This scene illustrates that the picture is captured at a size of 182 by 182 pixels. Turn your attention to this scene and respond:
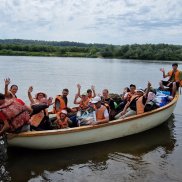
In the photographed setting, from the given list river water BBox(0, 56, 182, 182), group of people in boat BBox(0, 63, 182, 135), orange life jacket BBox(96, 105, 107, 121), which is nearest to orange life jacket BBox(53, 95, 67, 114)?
group of people in boat BBox(0, 63, 182, 135)

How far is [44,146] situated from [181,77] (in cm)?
638

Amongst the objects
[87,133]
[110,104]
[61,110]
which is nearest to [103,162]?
[87,133]

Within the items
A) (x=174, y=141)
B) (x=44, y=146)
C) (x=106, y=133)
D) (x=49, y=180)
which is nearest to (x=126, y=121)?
(x=106, y=133)

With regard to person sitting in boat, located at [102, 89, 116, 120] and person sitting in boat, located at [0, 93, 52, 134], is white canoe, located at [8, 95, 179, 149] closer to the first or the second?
person sitting in boat, located at [0, 93, 52, 134]

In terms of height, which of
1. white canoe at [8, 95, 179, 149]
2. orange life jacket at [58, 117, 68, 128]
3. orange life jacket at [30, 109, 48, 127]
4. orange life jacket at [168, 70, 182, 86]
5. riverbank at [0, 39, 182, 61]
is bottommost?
white canoe at [8, 95, 179, 149]

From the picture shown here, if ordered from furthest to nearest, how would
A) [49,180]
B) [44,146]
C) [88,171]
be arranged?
1. [44,146]
2. [88,171]
3. [49,180]

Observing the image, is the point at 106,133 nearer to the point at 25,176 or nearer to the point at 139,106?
the point at 139,106

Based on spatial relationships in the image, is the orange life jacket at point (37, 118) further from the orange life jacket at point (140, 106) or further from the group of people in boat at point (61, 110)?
the orange life jacket at point (140, 106)

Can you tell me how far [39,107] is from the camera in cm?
716

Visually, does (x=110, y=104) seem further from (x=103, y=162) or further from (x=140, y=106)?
(x=103, y=162)

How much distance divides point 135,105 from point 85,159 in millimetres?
2394

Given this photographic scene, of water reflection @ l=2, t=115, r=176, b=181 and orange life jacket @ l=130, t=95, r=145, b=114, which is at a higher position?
orange life jacket @ l=130, t=95, r=145, b=114

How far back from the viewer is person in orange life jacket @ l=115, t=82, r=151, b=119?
28.6ft

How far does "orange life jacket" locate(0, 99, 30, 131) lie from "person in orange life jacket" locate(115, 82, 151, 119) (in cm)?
303
